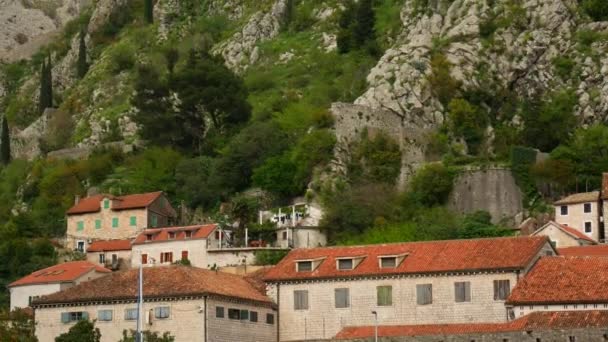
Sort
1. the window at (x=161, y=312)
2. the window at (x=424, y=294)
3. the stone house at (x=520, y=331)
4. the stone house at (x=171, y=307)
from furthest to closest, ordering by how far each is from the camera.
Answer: the window at (x=424, y=294)
the window at (x=161, y=312)
the stone house at (x=171, y=307)
the stone house at (x=520, y=331)

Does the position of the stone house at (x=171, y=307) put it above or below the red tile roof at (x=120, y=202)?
below

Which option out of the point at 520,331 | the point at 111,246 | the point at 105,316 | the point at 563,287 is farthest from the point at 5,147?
the point at 520,331

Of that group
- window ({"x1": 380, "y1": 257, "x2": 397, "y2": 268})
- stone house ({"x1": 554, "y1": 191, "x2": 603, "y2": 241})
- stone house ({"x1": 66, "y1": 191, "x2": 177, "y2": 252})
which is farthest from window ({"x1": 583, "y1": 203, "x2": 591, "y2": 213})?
stone house ({"x1": 66, "y1": 191, "x2": 177, "y2": 252})

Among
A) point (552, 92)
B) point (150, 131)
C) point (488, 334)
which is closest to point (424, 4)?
point (552, 92)

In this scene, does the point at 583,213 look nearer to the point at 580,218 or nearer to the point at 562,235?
the point at 580,218

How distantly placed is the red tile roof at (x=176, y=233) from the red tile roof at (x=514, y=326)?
916 inches

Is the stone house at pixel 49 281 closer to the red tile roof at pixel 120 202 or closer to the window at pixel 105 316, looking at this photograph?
the red tile roof at pixel 120 202

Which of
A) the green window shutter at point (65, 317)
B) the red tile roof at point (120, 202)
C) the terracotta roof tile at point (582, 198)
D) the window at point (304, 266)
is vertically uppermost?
the red tile roof at point (120, 202)

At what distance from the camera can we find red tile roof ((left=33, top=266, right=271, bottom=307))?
257 ft

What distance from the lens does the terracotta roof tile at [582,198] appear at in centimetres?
9800

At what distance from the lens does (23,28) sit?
639 feet

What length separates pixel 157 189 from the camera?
383 ft

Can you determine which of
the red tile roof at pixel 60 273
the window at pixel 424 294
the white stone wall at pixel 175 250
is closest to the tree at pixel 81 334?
the red tile roof at pixel 60 273

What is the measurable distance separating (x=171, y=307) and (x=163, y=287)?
4.58ft
